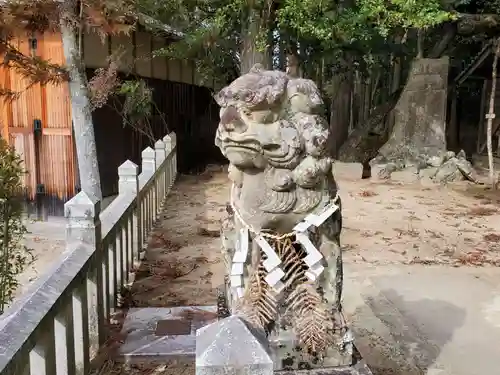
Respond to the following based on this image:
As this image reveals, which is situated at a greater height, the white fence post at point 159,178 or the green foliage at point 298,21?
the green foliage at point 298,21

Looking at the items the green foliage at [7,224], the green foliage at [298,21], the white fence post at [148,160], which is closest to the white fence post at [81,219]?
the green foliage at [7,224]

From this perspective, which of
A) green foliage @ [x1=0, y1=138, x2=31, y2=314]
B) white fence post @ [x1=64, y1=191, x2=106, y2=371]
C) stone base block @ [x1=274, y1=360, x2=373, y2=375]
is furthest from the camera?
green foliage @ [x1=0, y1=138, x2=31, y2=314]

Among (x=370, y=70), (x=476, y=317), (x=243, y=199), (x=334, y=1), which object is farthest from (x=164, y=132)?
(x=243, y=199)

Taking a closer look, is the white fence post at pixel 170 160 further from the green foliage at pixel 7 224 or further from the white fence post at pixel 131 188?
the green foliage at pixel 7 224

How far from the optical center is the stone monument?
267 cm

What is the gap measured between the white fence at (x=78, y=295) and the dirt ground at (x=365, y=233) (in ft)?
1.23

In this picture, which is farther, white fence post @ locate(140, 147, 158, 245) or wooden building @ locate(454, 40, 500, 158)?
wooden building @ locate(454, 40, 500, 158)

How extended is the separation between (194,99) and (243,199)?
1440 cm

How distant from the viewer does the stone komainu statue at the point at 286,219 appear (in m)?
2.67

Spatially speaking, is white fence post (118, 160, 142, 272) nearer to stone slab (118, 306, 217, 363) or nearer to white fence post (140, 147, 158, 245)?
white fence post (140, 147, 158, 245)

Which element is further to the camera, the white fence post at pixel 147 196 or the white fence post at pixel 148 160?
the white fence post at pixel 148 160

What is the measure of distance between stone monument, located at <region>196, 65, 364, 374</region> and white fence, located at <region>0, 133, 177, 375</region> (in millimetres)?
877

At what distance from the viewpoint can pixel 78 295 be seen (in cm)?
316

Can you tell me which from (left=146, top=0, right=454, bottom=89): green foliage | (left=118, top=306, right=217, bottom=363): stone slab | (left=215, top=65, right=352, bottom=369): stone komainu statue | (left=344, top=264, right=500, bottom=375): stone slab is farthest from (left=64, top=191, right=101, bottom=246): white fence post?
(left=146, top=0, right=454, bottom=89): green foliage
